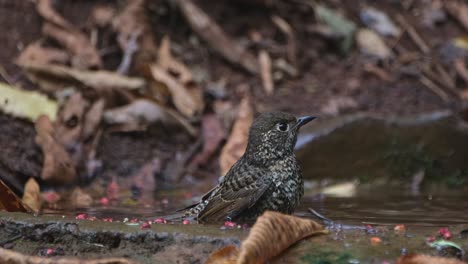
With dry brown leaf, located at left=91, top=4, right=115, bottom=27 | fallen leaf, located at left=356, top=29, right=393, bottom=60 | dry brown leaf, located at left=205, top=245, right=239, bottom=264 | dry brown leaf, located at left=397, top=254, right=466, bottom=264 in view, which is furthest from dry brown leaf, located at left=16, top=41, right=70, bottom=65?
dry brown leaf, located at left=397, top=254, right=466, bottom=264

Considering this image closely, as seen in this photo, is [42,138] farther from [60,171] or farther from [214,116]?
[214,116]

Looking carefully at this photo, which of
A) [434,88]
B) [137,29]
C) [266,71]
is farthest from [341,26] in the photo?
[137,29]

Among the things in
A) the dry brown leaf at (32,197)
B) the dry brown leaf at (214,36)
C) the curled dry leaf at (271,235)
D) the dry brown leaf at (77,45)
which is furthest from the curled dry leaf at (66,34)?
the curled dry leaf at (271,235)

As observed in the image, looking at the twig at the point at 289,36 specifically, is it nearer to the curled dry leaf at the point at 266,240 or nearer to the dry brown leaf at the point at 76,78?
the dry brown leaf at the point at 76,78

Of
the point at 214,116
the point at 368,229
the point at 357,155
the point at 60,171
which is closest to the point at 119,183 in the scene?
the point at 60,171

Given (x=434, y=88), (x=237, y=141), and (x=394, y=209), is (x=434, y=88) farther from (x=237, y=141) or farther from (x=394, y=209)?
(x=394, y=209)

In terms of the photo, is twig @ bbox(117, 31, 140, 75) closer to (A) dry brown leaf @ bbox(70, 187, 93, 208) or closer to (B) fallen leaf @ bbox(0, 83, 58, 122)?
(B) fallen leaf @ bbox(0, 83, 58, 122)
